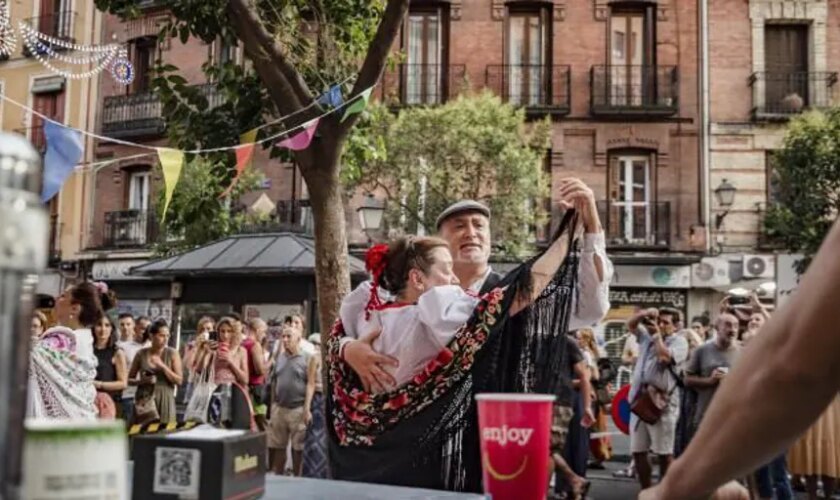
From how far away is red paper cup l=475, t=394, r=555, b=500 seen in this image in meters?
1.42

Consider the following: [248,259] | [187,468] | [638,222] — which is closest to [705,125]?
[638,222]

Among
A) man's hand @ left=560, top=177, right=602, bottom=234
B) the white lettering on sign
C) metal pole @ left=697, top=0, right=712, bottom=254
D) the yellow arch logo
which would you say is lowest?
the yellow arch logo

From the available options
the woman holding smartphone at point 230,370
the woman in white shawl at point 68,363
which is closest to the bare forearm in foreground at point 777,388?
the woman in white shawl at point 68,363

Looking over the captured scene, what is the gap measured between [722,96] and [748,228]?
307 centimetres

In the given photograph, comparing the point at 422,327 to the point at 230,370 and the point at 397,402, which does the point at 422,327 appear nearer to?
the point at 397,402

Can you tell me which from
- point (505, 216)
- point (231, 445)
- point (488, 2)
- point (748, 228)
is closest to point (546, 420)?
point (231, 445)

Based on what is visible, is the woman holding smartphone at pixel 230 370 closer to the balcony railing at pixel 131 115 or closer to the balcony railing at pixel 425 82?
the balcony railing at pixel 425 82

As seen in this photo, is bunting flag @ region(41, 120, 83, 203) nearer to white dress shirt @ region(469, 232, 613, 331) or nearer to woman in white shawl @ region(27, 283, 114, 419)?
woman in white shawl @ region(27, 283, 114, 419)

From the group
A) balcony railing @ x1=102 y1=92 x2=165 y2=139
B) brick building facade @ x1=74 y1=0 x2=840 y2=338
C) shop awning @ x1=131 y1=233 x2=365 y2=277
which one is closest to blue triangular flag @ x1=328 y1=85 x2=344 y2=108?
shop awning @ x1=131 y1=233 x2=365 y2=277

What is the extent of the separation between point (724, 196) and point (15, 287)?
18.8 meters

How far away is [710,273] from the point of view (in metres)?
18.6

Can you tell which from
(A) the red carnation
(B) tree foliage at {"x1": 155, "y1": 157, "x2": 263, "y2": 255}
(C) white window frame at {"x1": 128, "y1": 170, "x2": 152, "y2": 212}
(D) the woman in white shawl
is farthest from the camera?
(C) white window frame at {"x1": 128, "y1": 170, "x2": 152, "y2": 212}

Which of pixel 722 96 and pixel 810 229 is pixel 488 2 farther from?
pixel 810 229

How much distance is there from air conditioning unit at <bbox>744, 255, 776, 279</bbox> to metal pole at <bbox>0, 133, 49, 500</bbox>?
19097 mm
